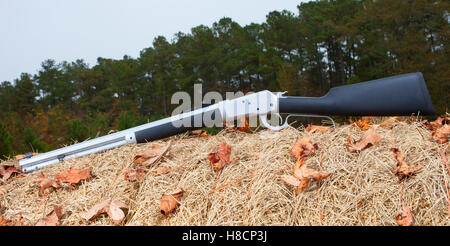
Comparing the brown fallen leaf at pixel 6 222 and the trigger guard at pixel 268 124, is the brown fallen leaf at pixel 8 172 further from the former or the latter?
the trigger guard at pixel 268 124

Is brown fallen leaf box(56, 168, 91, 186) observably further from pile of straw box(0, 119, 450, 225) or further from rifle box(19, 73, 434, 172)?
rifle box(19, 73, 434, 172)

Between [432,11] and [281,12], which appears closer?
[432,11]

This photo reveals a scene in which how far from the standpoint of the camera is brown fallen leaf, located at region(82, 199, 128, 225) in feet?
6.37

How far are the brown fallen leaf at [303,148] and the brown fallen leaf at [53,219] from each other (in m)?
1.50

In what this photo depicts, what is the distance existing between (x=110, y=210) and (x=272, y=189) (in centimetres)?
97

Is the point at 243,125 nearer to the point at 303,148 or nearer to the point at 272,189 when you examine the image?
the point at 303,148

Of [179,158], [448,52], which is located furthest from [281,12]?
[179,158]

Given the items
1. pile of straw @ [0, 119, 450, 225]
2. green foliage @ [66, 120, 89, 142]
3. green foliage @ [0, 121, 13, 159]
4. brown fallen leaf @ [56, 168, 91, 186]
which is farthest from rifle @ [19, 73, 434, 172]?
green foliage @ [0, 121, 13, 159]

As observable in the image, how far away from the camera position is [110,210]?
1.97 m

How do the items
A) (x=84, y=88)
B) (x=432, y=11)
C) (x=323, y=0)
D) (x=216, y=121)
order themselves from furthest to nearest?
(x=84, y=88) < (x=323, y=0) < (x=432, y=11) < (x=216, y=121)

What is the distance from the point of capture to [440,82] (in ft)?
43.7

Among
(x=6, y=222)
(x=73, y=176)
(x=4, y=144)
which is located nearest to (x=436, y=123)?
(x=73, y=176)

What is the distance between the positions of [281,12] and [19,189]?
20.6 m
